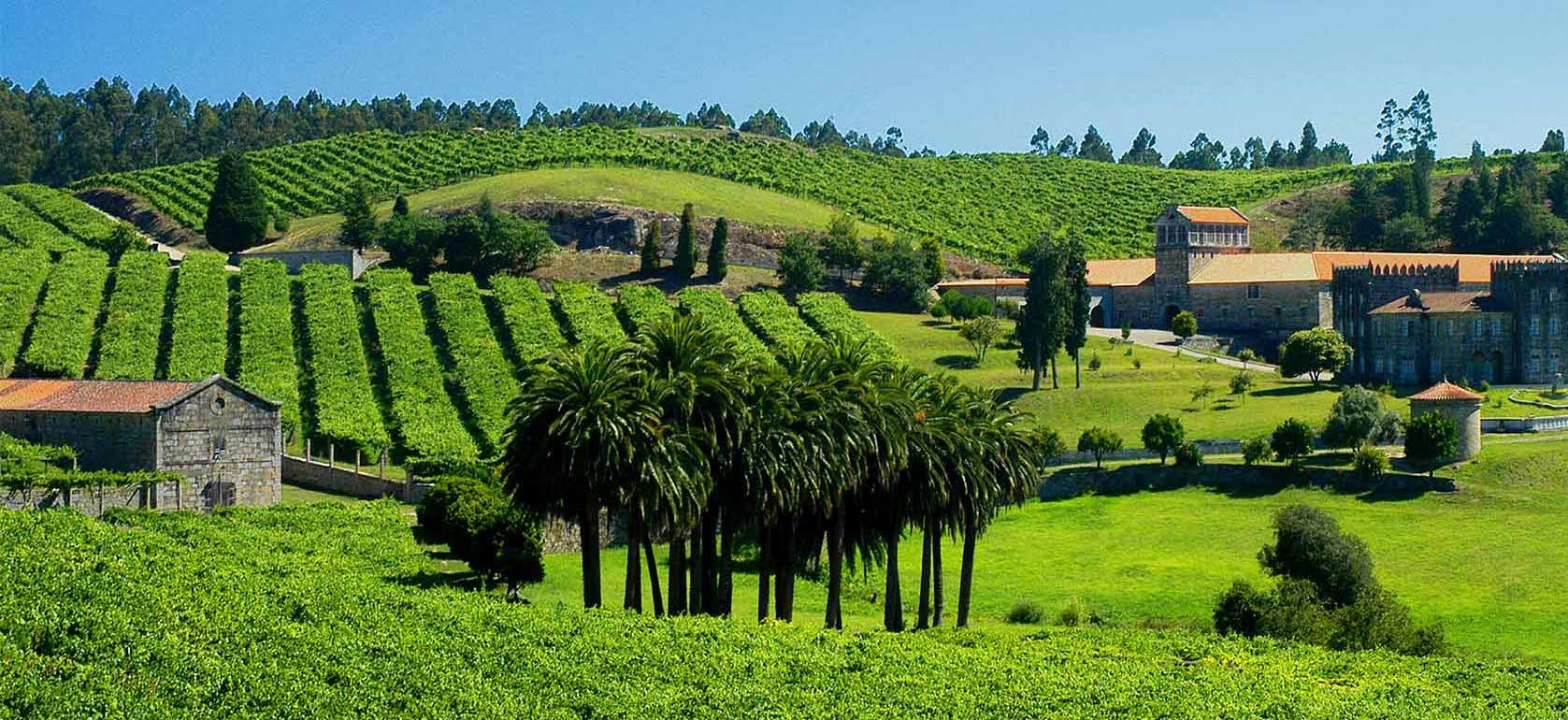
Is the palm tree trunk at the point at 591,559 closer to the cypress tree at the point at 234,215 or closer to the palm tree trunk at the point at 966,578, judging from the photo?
the palm tree trunk at the point at 966,578

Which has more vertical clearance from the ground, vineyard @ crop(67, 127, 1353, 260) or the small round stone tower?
vineyard @ crop(67, 127, 1353, 260)

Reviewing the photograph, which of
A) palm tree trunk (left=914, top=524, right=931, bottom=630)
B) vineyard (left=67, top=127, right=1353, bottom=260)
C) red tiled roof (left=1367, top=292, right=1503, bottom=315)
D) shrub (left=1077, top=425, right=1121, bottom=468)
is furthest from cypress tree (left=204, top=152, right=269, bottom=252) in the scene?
palm tree trunk (left=914, top=524, right=931, bottom=630)

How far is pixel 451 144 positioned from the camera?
529 feet

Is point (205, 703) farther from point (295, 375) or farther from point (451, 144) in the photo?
point (451, 144)

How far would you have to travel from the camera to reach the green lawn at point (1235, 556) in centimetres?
4891

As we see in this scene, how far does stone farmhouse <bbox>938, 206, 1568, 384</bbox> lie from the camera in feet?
284

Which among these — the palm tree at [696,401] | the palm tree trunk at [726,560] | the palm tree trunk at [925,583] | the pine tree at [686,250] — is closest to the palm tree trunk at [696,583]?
the palm tree at [696,401]

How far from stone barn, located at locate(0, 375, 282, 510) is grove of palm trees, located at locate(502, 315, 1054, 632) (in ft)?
60.1

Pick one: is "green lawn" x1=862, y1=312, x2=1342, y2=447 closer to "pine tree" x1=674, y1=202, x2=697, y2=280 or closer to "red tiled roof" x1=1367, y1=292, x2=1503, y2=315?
"red tiled roof" x1=1367, y1=292, x2=1503, y2=315

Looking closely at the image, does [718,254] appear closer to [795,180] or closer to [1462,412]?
[795,180]

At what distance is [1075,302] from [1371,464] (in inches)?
898

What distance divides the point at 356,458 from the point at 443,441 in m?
3.61

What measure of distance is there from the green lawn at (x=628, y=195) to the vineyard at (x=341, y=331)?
2415 centimetres

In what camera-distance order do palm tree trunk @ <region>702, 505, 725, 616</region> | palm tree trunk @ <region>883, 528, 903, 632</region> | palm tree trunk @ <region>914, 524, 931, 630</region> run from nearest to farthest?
1. palm tree trunk @ <region>702, 505, 725, 616</region>
2. palm tree trunk @ <region>883, 528, 903, 632</region>
3. palm tree trunk @ <region>914, 524, 931, 630</region>
